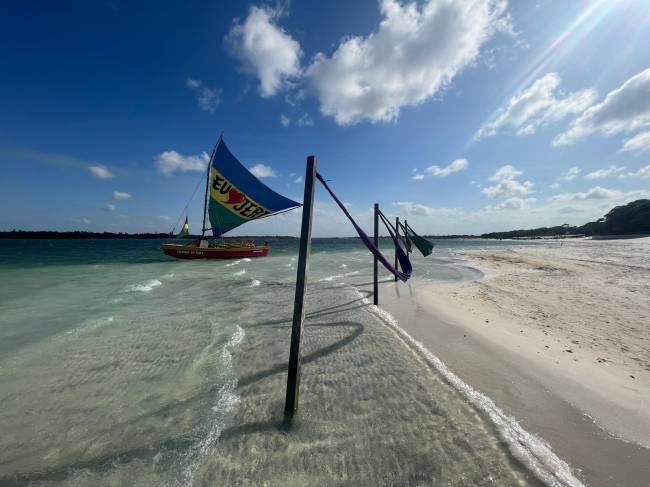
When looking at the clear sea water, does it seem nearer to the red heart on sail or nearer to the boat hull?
the red heart on sail

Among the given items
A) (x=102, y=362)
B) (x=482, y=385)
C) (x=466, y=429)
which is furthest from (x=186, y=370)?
(x=482, y=385)

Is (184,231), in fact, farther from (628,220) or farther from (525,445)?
(628,220)

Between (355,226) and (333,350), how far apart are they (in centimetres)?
295

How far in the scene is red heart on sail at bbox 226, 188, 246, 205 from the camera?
79.1 ft

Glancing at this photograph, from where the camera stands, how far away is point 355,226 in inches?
239

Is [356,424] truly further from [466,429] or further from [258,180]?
[258,180]

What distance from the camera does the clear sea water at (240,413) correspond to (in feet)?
10.0

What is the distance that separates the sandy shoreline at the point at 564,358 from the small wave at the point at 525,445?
136mm

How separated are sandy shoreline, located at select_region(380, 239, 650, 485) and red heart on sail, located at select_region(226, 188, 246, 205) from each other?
56.8ft

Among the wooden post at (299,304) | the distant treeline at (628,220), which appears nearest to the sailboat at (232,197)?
the wooden post at (299,304)

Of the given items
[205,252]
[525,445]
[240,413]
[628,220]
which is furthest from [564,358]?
[628,220]

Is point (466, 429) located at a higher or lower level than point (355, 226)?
lower

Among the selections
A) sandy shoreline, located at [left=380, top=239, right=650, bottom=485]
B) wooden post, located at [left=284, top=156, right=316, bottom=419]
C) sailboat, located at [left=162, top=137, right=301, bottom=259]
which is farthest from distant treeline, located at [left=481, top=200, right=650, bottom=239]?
wooden post, located at [left=284, top=156, right=316, bottom=419]

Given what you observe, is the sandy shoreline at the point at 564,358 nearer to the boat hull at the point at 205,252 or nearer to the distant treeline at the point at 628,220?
the boat hull at the point at 205,252
